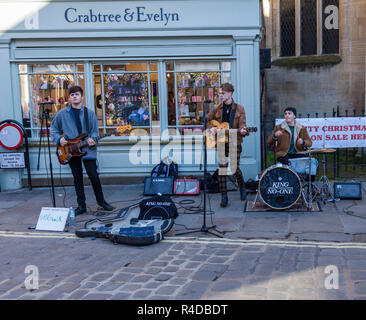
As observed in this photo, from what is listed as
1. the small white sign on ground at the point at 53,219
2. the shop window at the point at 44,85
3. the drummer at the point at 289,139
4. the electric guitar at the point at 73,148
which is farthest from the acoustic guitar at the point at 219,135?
the shop window at the point at 44,85

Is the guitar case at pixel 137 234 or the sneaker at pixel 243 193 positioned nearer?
the guitar case at pixel 137 234

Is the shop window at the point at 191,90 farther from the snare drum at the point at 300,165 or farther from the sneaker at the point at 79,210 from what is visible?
the sneaker at the point at 79,210

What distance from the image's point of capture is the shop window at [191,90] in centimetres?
1016

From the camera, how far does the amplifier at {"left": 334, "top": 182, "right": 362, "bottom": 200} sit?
825 centimetres

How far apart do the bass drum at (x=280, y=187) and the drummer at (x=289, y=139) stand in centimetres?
101

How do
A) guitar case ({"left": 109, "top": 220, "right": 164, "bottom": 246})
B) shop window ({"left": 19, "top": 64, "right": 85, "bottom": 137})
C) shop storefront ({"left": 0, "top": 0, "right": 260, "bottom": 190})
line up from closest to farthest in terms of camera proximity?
1. guitar case ({"left": 109, "top": 220, "right": 164, "bottom": 246})
2. shop storefront ({"left": 0, "top": 0, "right": 260, "bottom": 190})
3. shop window ({"left": 19, "top": 64, "right": 85, "bottom": 137})

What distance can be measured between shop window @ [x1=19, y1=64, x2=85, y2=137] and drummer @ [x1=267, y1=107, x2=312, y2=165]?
4527 millimetres

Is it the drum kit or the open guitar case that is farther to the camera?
the drum kit

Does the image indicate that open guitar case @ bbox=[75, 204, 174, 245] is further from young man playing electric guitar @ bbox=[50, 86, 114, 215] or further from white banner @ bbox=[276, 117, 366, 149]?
white banner @ bbox=[276, 117, 366, 149]

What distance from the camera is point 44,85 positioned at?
A: 10.3m

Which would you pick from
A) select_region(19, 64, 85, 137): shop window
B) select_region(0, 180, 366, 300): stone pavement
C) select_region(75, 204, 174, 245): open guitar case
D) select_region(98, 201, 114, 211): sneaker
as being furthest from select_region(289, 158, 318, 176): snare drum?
select_region(19, 64, 85, 137): shop window

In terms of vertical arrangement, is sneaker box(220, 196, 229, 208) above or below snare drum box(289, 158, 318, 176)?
below
